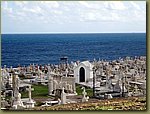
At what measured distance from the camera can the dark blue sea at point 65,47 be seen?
5.70 m

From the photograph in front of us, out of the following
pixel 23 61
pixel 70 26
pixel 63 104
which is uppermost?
pixel 70 26

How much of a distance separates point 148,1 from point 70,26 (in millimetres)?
810

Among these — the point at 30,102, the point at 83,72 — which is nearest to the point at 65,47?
the point at 83,72

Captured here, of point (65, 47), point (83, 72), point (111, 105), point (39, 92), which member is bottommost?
point (111, 105)

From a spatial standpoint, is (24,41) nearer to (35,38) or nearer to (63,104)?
(35,38)

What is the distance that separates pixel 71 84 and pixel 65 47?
0.37 metres

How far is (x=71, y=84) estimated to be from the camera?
5762 mm

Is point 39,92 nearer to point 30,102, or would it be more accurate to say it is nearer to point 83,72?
point 30,102

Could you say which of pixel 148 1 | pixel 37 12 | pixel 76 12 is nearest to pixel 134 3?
pixel 148 1

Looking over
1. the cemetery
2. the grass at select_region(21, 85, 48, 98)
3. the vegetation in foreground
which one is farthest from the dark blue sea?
the vegetation in foreground

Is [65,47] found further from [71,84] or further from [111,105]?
[111,105]

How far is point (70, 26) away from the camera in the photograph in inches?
227

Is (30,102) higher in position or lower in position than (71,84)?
lower

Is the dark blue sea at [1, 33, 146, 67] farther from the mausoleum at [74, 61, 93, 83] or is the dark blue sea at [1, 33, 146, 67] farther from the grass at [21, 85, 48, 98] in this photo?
the grass at [21, 85, 48, 98]
